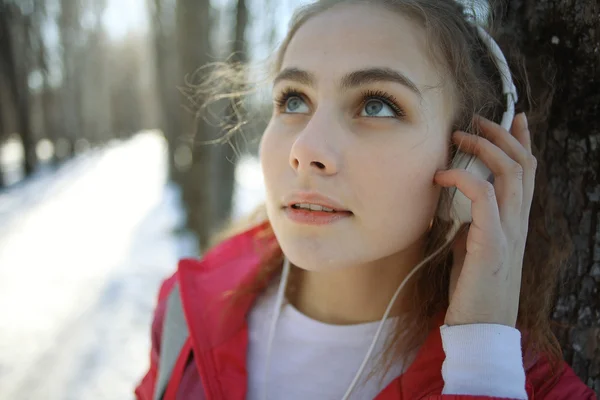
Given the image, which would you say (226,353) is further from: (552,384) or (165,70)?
(165,70)

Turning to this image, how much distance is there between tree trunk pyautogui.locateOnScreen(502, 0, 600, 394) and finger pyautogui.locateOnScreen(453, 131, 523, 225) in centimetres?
38

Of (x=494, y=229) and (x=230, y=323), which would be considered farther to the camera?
(x=230, y=323)

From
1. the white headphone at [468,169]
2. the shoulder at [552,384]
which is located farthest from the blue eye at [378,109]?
the shoulder at [552,384]

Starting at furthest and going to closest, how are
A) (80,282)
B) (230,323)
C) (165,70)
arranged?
(165,70)
(80,282)
(230,323)

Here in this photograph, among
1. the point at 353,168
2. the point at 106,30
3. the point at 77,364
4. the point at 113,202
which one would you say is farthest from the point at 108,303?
the point at 106,30

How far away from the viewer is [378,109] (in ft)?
4.42

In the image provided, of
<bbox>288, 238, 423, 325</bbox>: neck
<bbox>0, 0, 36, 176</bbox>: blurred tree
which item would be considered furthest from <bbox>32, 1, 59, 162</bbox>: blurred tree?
<bbox>288, 238, 423, 325</bbox>: neck

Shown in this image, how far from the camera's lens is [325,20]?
1.43 meters

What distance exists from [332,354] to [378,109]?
29.2 inches

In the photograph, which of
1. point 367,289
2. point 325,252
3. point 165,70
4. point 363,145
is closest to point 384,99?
point 363,145

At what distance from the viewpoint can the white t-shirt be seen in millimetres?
1220

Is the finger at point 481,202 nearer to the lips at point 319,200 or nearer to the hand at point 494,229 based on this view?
the hand at point 494,229

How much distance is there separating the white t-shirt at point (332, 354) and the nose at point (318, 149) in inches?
20.1

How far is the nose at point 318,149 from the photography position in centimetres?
127
